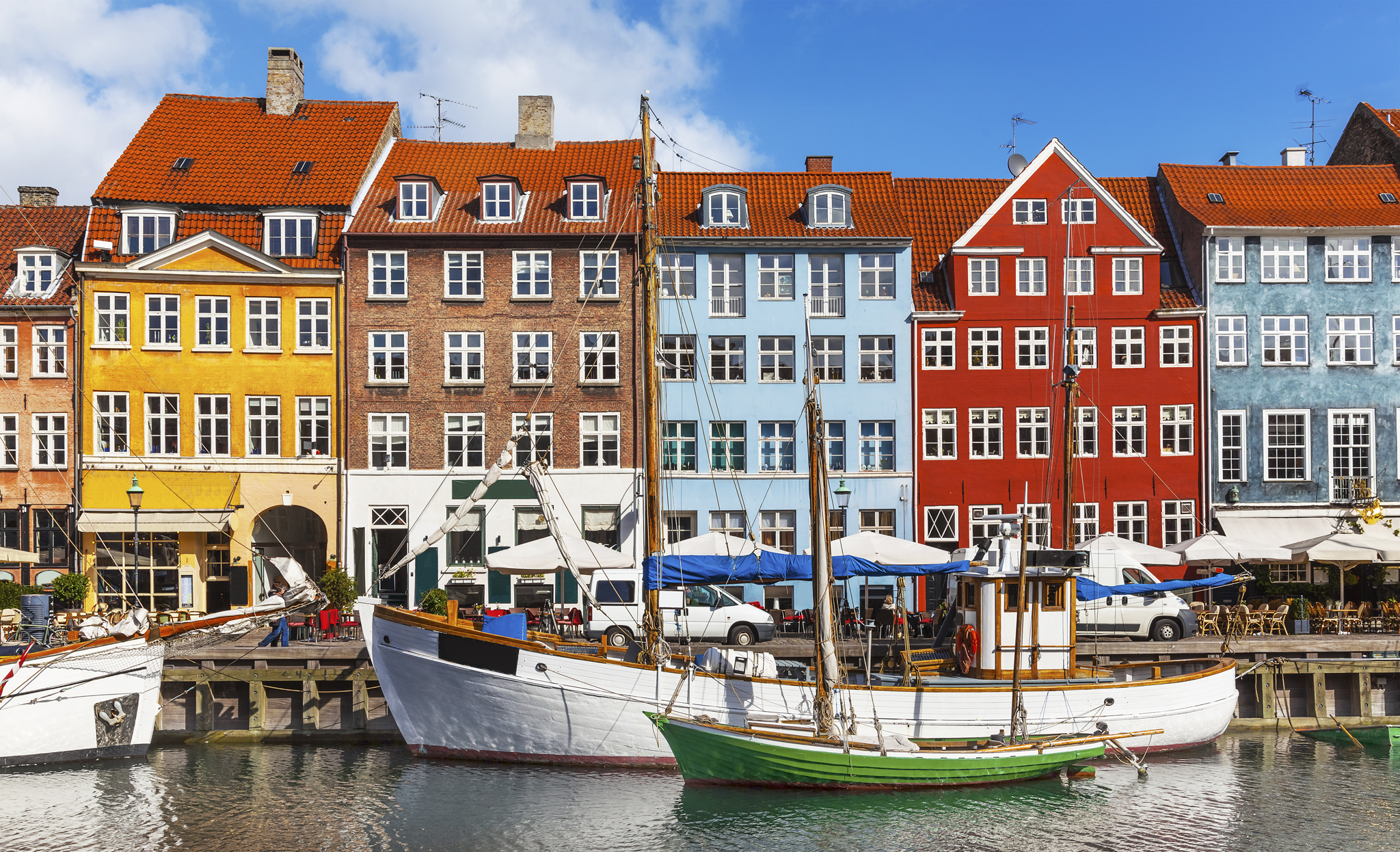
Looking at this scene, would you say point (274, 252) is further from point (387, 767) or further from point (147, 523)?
point (387, 767)

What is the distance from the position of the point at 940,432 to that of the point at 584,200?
530 inches

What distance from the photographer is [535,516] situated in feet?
127

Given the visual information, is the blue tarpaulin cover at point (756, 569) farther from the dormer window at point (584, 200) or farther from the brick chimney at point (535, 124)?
the brick chimney at point (535, 124)

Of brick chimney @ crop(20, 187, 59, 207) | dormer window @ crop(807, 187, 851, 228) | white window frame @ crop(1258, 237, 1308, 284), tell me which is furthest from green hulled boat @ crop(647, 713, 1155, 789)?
brick chimney @ crop(20, 187, 59, 207)

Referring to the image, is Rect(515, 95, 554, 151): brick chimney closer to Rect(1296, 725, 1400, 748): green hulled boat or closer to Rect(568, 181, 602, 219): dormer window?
Rect(568, 181, 602, 219): dormer window

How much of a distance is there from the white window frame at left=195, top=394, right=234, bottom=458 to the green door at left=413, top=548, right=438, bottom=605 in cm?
661

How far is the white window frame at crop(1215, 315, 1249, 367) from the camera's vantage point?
1596 inches

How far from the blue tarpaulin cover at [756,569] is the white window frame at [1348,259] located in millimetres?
20001

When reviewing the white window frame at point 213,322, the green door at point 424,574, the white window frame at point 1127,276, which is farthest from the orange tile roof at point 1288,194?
the white window frame at point 213,322

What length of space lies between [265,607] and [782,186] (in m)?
23.0

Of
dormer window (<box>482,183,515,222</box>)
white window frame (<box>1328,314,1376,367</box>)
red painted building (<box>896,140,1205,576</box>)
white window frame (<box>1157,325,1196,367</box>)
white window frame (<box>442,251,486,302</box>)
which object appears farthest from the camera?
white window frame (<box>1328,314,1376,367</box>)

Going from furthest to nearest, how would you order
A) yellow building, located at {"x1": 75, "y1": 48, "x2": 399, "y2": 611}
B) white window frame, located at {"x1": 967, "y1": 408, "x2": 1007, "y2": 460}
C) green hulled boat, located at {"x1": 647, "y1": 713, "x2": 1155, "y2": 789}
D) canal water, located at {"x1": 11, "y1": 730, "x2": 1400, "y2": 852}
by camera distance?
white window frame, located at {"x1": 967, "y1": 408, "x2": 1007, "y2": 460}, yellow building, located at {"x1": 75, "y1": 48, "x2": 399, "y2": 611}, green hulled boat, located at {"x1": 647, "y1": 713, "x2": 1155, "y2": 789}, canal water, located at {"x1": 11, "y1": 730, "x2": 1400, "y2": 852}

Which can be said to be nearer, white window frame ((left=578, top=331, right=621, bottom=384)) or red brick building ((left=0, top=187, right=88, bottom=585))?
red brick building ((left=0, top=187, right=88, bottom=585))

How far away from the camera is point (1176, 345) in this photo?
40.5 meters
